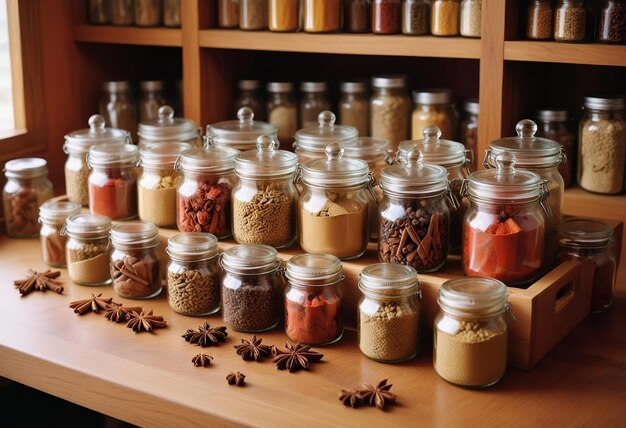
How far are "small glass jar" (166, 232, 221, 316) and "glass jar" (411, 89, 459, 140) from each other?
0.60 metres

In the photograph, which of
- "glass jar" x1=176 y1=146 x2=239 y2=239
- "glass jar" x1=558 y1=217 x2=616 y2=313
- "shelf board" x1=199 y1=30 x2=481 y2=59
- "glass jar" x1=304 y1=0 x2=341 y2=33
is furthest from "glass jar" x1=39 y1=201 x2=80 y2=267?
"glass jar" x1=558 y1=217 x2=616 y2=313

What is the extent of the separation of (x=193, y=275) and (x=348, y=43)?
0.64 m

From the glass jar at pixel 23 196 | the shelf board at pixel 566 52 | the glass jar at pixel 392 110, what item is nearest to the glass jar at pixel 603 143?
the shelf board at pixel 566 52

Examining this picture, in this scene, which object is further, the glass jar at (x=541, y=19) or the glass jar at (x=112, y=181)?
the glass jar at (x=112, y=181)

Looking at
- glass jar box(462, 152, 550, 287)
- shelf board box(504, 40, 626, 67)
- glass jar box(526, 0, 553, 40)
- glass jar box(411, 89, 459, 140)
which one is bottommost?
glass jar box(462, 152, 550, 287)

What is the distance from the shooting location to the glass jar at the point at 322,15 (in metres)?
2.09

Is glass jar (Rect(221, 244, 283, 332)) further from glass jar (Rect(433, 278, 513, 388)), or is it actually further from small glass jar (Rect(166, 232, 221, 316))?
glass jar (Rect(433, 278, 513, 388))

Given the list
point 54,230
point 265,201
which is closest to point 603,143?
point 265,201

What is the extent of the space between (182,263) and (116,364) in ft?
0.82

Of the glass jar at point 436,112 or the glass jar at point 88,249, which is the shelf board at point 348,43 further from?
the glass jar at point 88,249

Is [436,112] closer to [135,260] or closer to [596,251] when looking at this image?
[596,251]

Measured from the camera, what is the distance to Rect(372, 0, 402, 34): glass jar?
2031 millimetres

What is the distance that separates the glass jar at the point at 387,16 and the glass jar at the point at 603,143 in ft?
1.43

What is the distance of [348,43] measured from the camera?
6.73 ft
